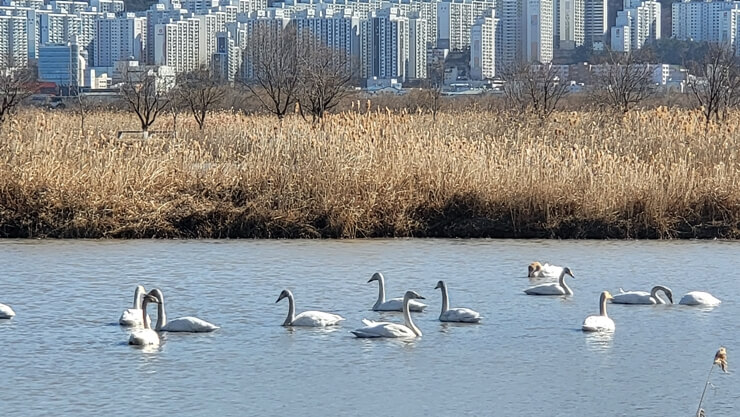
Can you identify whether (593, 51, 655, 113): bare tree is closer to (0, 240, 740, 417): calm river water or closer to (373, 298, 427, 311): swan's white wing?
(0, 240, 740, 417): calm river water

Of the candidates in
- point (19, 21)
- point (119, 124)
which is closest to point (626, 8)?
point (19, 21)

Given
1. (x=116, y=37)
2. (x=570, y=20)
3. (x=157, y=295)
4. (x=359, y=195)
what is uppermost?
(x=570, y=20)

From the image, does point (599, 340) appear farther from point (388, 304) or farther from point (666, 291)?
point (388, 304)

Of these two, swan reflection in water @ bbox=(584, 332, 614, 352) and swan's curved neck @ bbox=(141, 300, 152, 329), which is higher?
swan's curved neck @ bbox=(141, 300, 152, 329)

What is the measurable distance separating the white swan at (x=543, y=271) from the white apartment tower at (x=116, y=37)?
142m

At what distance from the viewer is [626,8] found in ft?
512

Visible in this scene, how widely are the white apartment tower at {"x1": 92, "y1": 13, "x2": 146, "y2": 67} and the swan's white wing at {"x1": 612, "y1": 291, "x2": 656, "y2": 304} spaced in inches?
5656

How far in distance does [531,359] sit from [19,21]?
521 ft

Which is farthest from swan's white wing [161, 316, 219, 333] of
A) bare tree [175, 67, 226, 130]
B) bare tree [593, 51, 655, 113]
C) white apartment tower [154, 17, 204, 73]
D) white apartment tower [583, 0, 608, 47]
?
white apartment tower [583, 0, 608, 47]

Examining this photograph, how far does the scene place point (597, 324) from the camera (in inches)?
→ 404

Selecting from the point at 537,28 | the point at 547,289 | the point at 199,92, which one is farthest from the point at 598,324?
the point at 537,28

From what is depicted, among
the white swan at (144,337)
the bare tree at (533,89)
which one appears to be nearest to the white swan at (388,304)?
the white swan at (144,337)

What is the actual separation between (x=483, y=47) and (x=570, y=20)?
1544 cm

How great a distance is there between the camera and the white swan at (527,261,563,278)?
12.7 metres
